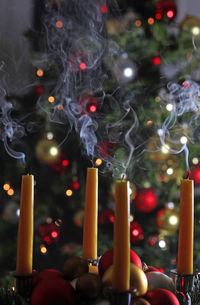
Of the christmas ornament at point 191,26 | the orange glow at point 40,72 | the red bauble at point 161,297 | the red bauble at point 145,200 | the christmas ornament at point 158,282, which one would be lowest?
the red bauble at point 161,297

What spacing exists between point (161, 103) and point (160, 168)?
33 centimetres

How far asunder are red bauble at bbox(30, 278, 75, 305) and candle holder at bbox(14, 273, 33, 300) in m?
0.03

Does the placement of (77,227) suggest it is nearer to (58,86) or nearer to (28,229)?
(58,86)

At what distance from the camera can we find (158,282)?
815mm

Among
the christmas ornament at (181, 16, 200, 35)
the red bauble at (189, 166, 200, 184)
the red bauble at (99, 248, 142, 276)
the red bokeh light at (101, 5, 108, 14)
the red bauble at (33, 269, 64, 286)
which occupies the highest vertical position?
the red bokeh light at (101, 5, 108, 14)

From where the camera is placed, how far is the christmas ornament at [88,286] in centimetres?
72

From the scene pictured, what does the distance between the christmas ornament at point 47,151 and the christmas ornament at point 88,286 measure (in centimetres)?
150

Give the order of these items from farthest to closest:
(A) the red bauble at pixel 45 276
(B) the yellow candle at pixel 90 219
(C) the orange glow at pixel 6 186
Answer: (C) the orange glow at pixel 6 186, (B) the yellow candle at pixel 90 219, (A) the red bauble at pixel 45 276

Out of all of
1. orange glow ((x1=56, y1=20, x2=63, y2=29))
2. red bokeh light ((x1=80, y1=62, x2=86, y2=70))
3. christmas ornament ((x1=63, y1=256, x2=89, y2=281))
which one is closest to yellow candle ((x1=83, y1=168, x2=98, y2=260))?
christmas ornament ((x1=63, y1=256, x2=89, y2=281))

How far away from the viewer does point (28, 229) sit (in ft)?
2.57

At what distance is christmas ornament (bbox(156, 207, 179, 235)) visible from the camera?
2.20 meters

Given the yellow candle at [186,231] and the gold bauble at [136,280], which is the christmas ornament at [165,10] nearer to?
the yellow candle at [186,231]

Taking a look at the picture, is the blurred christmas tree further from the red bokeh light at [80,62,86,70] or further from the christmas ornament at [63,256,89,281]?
the christmas ornament at [63,256,89,281]

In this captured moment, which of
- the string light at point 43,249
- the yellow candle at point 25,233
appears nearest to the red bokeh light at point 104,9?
the string light at point 43,249
